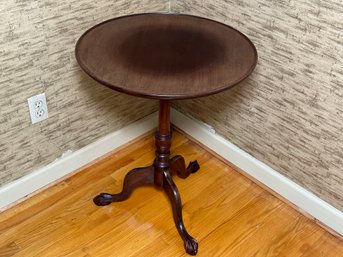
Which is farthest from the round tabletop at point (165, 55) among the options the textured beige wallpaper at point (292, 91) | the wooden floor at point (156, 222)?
the wooden floor at point (156, 222)

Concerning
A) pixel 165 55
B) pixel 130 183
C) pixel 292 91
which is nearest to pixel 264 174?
pixel 292 91

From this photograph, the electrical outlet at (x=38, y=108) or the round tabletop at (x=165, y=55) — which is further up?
the round tabletop at (x=165, y=55)

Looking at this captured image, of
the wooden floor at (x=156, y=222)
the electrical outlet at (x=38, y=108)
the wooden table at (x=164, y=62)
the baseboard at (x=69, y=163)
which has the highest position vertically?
the wooden table at (x=164, y=62)

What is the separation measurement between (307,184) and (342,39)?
554 millimetres

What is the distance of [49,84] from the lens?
60.4 inches

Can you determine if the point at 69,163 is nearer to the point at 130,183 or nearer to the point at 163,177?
the point at 130,183

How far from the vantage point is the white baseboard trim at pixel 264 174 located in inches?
61.3

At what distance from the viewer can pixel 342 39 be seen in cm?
128

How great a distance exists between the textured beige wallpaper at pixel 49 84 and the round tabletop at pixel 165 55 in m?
0.14

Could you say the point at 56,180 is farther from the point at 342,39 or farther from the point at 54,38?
the point at 342,39

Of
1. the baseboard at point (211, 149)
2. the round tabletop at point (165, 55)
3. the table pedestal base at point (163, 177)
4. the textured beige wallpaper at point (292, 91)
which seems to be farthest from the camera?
the baseboard at point (211, 149)

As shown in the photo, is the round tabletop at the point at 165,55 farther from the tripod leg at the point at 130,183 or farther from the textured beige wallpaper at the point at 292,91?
the tripod leg at the point at 130,183

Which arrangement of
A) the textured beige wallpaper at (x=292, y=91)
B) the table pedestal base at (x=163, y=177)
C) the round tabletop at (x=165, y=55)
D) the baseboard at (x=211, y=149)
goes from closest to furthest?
1. the round tabletop at (x=165, y=55)
2. the textured beige wallpaper at (x=292, y=91)
3. the table pedestal base at (x=163, y=177)
4. the baseboard at (x=211, y=149)

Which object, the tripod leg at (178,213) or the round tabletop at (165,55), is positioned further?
the tripod leg at (178,213)
